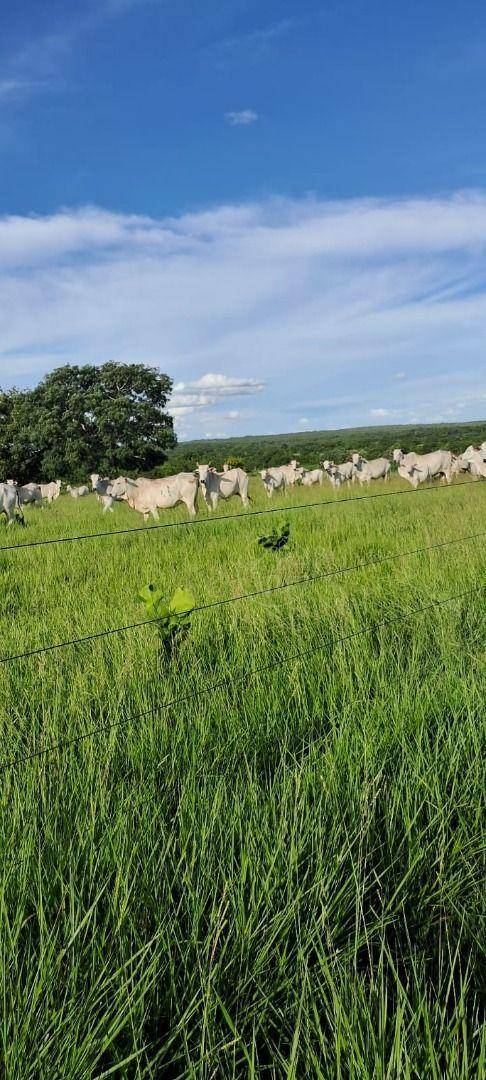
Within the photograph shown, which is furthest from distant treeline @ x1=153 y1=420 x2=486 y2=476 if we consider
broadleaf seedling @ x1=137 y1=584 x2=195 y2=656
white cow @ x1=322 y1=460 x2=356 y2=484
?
broadleaf seedling @ x1=137 y1=584 x2=195 y2=656

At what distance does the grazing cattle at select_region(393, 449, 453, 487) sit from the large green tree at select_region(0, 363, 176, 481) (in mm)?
27686

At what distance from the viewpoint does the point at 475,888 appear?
168cm

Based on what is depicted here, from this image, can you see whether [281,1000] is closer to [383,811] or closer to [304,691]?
[383,811]

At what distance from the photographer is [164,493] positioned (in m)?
15.7

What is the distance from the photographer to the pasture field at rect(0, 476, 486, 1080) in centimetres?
124

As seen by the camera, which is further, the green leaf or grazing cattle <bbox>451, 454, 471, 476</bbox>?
grazing cattle <bbox>451, 454, 471, 476</bbox>

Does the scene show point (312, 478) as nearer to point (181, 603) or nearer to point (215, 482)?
point (215, 482)

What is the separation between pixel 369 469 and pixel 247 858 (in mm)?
27108

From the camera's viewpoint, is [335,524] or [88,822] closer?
[88,822]

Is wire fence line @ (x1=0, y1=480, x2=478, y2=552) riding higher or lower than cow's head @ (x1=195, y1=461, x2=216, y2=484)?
lower

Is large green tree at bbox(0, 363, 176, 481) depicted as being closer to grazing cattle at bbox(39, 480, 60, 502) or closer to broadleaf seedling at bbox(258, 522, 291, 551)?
grazing cattle at bbox(39, 480, 60, 502)

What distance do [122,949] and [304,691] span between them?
1519 mm

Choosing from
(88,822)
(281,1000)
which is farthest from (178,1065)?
(88,822)

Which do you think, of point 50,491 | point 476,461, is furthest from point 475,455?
point 50,491
